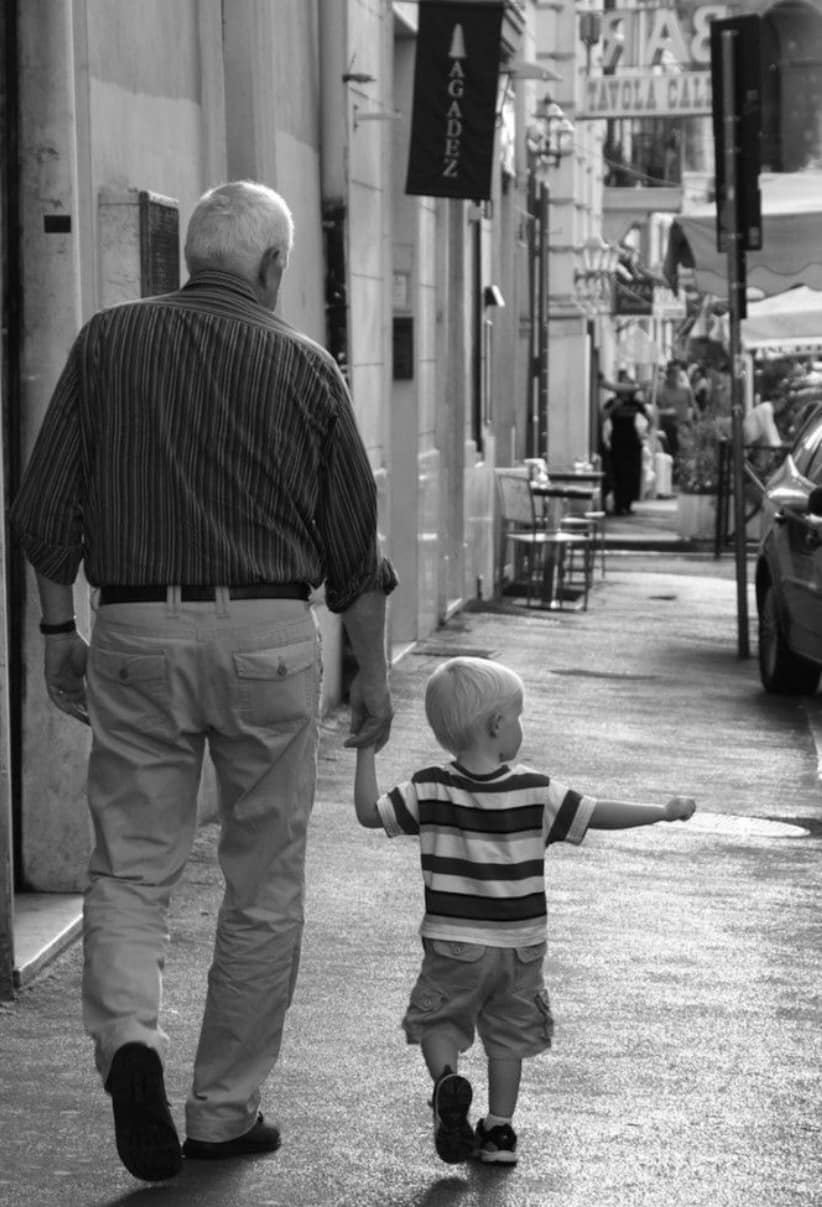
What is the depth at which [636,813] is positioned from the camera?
493 centimetres

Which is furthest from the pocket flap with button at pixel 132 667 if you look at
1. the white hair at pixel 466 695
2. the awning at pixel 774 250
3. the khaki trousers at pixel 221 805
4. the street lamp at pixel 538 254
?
the street lamp at pixel 538 254

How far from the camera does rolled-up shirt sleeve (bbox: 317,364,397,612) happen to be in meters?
4.93

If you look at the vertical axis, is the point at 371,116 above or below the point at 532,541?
above

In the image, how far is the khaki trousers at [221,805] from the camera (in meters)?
4.76

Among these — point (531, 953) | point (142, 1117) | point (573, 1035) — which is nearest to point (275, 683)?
point (531, 953)

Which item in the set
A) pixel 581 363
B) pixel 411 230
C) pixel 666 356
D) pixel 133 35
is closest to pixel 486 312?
pixel 411 230

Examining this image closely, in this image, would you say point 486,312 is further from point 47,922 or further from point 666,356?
point 666,356

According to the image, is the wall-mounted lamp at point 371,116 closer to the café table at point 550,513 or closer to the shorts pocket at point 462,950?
the café table at point 550,513

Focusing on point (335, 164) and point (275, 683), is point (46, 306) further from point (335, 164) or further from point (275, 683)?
point (335, 164)

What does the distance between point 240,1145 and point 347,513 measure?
1233 mm

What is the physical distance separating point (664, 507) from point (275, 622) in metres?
30.0

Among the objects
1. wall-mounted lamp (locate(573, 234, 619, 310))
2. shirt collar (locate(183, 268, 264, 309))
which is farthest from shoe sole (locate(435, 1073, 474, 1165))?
wall-mounted lamp (locate(573, 234, 619, 310))

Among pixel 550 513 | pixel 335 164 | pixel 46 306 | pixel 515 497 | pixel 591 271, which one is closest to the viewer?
pixel 46 306

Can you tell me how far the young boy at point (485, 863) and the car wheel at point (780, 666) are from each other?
8813 millimetres
